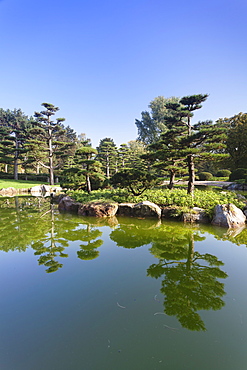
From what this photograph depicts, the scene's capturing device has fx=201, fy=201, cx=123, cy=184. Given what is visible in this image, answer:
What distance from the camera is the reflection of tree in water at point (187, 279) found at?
2628 millimetres

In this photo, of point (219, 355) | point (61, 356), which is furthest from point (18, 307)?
→ point (219, 355)

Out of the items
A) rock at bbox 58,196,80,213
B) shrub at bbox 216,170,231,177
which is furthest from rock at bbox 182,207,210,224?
shrub at bbox 216,170,231,177

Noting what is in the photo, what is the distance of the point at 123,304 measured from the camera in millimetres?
2766

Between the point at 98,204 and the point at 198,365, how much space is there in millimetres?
7782

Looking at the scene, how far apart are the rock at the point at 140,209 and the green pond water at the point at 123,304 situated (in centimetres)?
300

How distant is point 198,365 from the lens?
1.84 m

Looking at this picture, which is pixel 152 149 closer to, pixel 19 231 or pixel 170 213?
pixel 170 213

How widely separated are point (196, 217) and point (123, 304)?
5814 millimetres

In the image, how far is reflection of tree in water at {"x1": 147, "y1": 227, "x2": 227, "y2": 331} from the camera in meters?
2.63

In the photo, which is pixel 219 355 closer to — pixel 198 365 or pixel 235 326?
pixel 198 365

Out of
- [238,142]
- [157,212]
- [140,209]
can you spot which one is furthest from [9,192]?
[238,142]

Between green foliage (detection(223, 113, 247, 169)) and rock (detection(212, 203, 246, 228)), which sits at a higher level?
green foliage (detection(223, 113, 247, 169))

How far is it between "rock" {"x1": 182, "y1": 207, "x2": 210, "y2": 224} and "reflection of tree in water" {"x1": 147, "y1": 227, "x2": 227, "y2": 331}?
2.45 m

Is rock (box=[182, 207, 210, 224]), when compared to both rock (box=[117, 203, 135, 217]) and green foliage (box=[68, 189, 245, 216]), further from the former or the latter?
rock (box=[117, 203, 135, 217])
